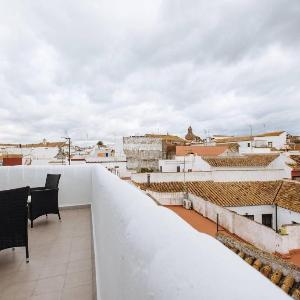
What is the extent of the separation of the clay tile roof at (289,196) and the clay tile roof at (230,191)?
0.40 meters

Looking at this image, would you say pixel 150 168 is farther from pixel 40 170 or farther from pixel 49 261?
pixel 49 261

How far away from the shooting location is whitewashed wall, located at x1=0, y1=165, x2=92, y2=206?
608 cm

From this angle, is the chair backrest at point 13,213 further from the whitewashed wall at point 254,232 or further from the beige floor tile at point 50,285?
the whitewashed wall at point 254,232

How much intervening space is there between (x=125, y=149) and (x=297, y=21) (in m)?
27.0

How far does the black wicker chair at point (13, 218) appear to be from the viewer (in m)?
2.90

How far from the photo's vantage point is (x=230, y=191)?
58.3 feet

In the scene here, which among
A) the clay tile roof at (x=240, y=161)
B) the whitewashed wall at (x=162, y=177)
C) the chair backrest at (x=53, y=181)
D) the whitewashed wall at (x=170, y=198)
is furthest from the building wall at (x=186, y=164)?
the chair backrest at (x=53, y=181)

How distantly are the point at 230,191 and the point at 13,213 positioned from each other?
16.5 m

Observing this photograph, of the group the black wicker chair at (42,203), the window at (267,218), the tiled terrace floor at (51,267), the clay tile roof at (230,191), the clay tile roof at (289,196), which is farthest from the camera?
the clay tile roof at (230,191)

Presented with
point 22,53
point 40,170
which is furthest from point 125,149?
point 40,170

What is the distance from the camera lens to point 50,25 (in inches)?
360

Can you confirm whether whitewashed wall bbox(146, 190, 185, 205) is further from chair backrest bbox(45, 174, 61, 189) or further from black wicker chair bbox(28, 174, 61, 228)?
black wicker chair bbox(28, 174, 61, 228)

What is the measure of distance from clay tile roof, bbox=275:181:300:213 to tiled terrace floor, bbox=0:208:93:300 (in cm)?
1356

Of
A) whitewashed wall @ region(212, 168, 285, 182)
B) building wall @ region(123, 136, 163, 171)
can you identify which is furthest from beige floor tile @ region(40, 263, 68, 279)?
building wall @ region(123, 136, 163, 171)
